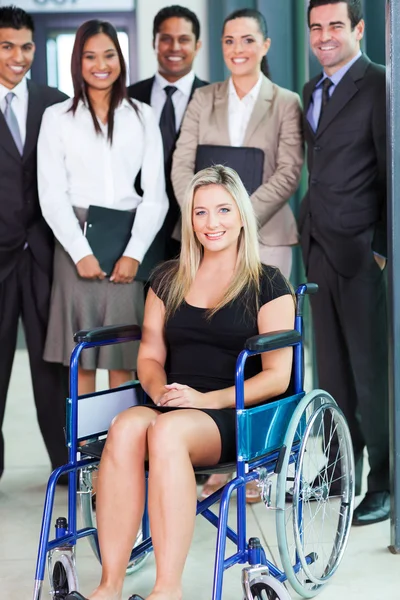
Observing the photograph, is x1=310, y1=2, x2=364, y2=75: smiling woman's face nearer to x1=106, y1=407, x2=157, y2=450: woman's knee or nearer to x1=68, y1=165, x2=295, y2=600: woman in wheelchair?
x1=68, y1=165, x2=295, y2=600: woman in wheelchair

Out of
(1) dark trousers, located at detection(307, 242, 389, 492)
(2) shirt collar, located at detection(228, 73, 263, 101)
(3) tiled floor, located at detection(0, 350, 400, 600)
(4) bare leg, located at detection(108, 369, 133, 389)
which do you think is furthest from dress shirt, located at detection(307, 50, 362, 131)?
(3) tiled floor, located at detection(0, 350, 400, 600)

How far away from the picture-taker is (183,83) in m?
3.71

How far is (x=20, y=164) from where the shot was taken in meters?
3.43

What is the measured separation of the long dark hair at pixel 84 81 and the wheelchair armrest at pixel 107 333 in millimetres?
936

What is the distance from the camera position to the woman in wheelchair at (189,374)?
2.27 m

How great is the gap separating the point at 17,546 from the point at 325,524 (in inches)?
38.9

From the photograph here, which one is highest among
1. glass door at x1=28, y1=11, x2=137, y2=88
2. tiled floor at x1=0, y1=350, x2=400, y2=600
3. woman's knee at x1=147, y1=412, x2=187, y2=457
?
glass door at x1=28, y1=11, x2=137, y2=88

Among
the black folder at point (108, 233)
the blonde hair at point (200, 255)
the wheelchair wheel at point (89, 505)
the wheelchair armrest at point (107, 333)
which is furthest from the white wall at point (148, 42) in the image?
the wheelchair wheel at point (89, 505)

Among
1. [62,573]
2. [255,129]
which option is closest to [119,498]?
[62,573]

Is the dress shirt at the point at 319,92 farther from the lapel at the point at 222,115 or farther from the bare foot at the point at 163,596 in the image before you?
the bare foot at the point at 163,596

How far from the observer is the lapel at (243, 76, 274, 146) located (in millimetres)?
3475

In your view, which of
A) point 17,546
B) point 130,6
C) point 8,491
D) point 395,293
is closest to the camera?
point 395,293

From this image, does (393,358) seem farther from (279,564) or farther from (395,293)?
(279,564)

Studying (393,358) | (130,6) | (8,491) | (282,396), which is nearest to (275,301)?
(282,396)
